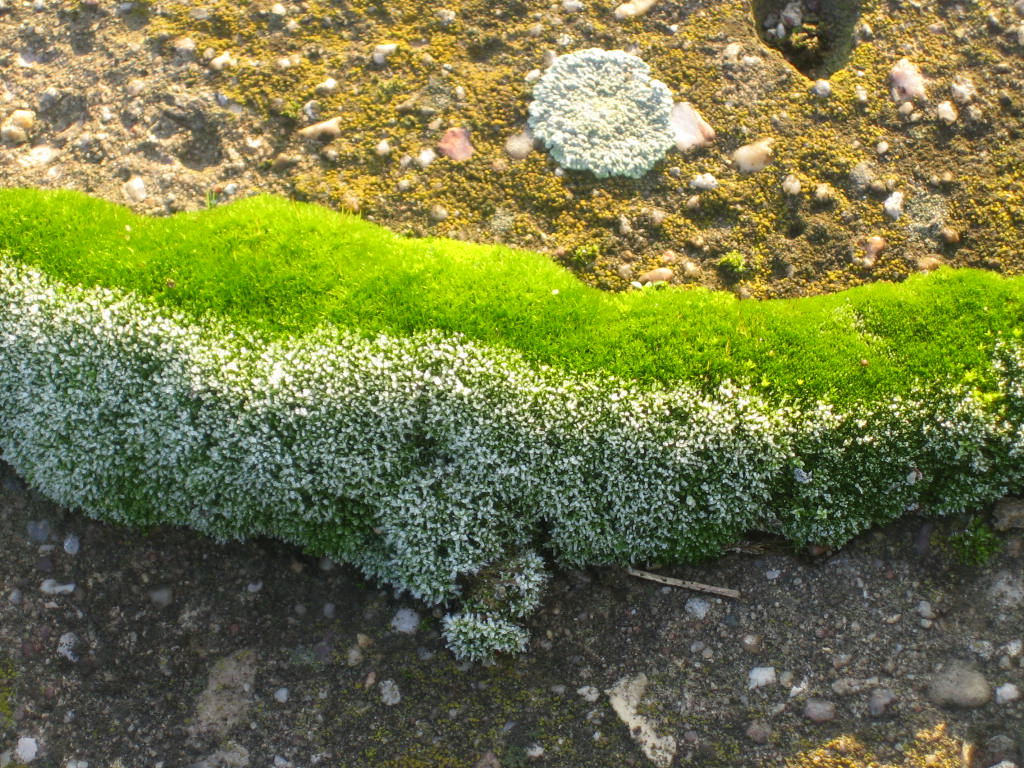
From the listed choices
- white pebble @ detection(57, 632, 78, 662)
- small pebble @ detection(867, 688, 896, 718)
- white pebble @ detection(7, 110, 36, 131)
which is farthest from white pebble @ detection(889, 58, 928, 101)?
white pebble @ detection(57, 632, 78, 662)

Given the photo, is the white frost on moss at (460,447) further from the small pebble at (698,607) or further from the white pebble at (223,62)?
the white pebble at (223,62)

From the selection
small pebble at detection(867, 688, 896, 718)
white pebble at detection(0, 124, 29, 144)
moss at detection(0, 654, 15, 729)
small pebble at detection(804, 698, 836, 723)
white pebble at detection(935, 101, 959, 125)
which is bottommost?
moss at detection(0, 654, 15, 729)

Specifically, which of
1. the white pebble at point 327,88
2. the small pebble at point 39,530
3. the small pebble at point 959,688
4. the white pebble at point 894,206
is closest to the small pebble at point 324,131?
the white pebble at point 327,88

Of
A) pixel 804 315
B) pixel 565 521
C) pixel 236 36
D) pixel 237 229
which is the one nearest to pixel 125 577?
pixel 237 229

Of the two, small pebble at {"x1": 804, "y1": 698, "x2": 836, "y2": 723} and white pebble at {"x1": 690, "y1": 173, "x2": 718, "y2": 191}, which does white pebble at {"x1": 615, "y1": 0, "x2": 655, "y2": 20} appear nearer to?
white pebble at {"x1": 690, "y1": 173, "x2": 718, "y2": 191}

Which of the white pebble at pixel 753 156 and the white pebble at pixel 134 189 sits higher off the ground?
the white pebble at pixel 753 156

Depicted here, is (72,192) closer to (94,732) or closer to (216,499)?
(216,499)
